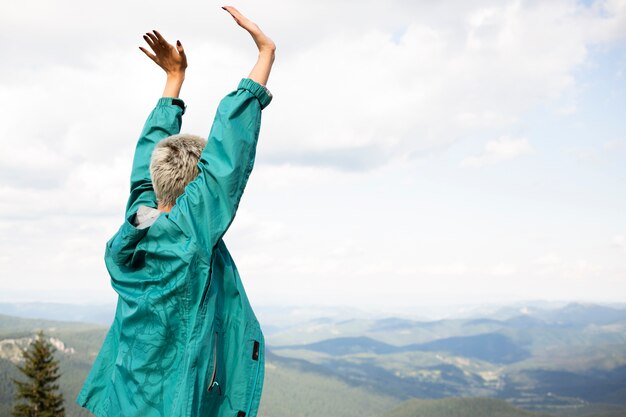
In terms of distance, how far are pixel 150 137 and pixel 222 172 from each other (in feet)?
4.44

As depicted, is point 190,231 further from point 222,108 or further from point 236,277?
point 222,108

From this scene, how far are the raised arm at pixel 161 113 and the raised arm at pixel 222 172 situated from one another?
0.90 meters

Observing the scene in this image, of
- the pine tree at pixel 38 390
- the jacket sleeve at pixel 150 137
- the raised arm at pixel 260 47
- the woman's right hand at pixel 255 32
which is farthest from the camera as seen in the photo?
the pine tree at pixel 38 390

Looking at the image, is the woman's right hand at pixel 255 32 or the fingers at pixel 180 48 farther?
the fingers at pixel 180 48

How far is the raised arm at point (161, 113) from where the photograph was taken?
3.63m

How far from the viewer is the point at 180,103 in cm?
400

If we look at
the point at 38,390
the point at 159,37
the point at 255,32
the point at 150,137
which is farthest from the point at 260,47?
the point at 38,390

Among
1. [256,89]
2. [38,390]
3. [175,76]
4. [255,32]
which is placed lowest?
[38,390]

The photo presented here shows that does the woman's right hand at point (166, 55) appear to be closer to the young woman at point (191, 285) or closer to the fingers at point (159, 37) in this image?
the fingers at point (159, 37)

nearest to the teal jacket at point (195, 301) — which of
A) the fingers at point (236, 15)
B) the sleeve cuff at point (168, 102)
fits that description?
the fingers at point (236, 15)

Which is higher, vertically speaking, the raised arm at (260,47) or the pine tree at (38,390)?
the raised arm at (260,47)

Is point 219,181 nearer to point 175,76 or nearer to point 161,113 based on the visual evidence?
point 161,113

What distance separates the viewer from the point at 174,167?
117 inches

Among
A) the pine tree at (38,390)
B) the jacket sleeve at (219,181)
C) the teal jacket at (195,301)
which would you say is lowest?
the pine tree at (38,390)
